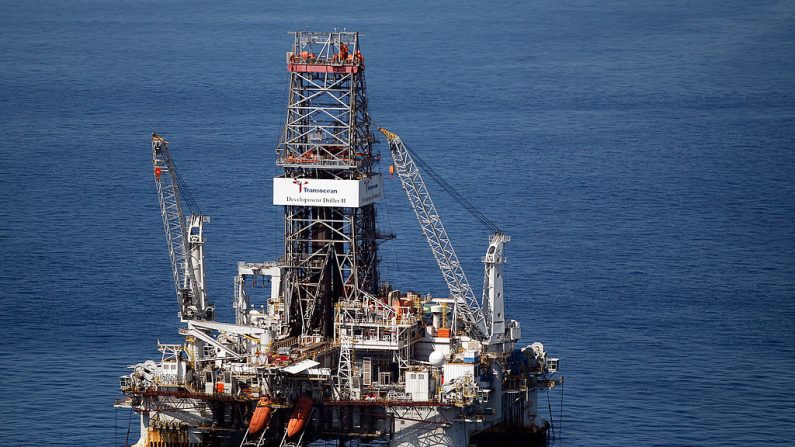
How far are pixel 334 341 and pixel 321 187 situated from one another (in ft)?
36.4

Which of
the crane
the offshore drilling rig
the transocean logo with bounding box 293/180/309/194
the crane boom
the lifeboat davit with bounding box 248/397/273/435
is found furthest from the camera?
the crane

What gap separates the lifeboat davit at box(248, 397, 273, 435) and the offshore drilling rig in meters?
0.07

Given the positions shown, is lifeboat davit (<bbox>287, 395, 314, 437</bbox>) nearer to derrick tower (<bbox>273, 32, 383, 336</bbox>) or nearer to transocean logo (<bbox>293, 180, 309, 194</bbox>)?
derrick tower (<bbox>273, 32, 383, 336</bbox>)

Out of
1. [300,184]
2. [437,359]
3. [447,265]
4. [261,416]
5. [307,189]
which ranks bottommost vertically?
[261,416]

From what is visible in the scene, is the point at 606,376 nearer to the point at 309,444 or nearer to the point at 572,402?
the point at 572,402

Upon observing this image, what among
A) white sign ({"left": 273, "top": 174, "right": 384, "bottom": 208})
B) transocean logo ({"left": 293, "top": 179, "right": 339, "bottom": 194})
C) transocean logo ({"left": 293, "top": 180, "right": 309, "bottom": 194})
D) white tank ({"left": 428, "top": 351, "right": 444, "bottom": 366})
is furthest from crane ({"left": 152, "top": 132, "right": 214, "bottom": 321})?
white tank ({"left": 428, "top": 351, "right": 444, "bottom": 366})

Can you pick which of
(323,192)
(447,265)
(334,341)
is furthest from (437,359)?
(323,192)

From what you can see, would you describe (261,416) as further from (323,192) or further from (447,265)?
(447,265)

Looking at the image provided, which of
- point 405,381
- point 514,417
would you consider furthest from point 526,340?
point 405,381

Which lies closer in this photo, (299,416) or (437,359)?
(299,416)

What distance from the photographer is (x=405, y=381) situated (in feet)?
500

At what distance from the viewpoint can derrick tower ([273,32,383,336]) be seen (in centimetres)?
15900

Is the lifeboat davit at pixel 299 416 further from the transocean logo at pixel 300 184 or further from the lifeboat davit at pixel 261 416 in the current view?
the transocean logo at pixel 300 184

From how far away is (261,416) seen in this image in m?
149
